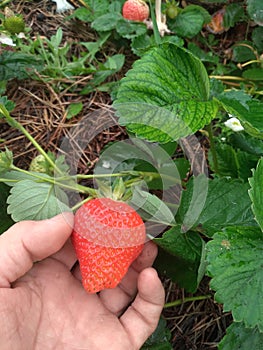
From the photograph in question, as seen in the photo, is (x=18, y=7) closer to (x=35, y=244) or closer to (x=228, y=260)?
(x=35, y=244)

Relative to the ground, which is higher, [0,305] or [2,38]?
[2,38]

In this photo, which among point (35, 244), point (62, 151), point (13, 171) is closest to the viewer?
point (35, 244)

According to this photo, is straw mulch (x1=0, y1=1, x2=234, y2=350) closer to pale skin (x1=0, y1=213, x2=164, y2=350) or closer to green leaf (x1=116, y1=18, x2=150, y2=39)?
green leaf (x1=116, y1=18, x2=150, y2=39)

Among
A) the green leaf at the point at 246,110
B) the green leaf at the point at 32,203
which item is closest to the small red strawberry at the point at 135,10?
the green leaf at the point at 246,110

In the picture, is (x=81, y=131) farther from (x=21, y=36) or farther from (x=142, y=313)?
(x=142, y=313)

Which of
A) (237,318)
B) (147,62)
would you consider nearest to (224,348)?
(237,318)
